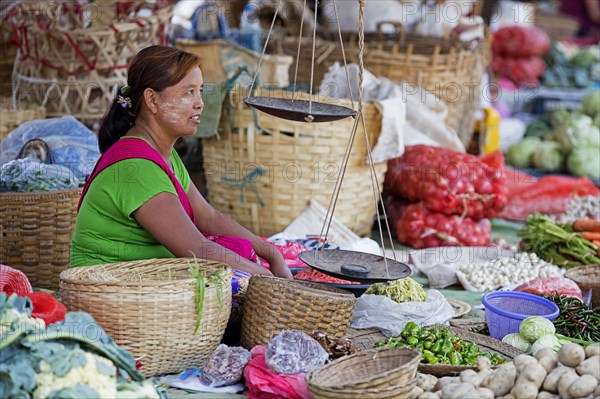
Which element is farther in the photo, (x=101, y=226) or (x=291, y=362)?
(x=101, y=226)

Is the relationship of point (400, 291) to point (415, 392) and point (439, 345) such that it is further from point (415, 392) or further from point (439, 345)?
point (415, 392)

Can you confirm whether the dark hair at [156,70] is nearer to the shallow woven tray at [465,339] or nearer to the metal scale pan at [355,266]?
the metal scale pan at [355,266]

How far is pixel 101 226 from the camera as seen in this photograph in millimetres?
3051

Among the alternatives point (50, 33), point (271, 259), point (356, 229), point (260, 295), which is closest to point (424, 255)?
point (356, 229)

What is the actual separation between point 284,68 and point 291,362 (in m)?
2.99

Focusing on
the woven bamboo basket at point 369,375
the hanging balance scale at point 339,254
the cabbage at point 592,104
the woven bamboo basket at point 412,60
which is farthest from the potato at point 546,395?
the cabbage at point 592,104

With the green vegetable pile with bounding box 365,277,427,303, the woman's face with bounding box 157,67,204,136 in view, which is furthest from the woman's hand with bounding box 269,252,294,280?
the woman's face with bounding box 157,67,204,136

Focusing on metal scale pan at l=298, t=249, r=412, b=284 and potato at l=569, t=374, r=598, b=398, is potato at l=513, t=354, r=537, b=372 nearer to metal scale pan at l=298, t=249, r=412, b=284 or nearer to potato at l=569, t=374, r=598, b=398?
potato at l=569, t=374, r=598, b=398

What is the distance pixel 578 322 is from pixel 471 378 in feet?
3.01

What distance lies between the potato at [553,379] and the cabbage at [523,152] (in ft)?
16.7

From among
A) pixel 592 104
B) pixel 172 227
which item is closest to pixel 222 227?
pixel 172 227

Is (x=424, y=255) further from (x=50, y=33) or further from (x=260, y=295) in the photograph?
(x=50, y=33)

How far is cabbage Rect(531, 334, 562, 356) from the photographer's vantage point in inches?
114

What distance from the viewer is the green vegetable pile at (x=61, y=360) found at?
7.00 ft
